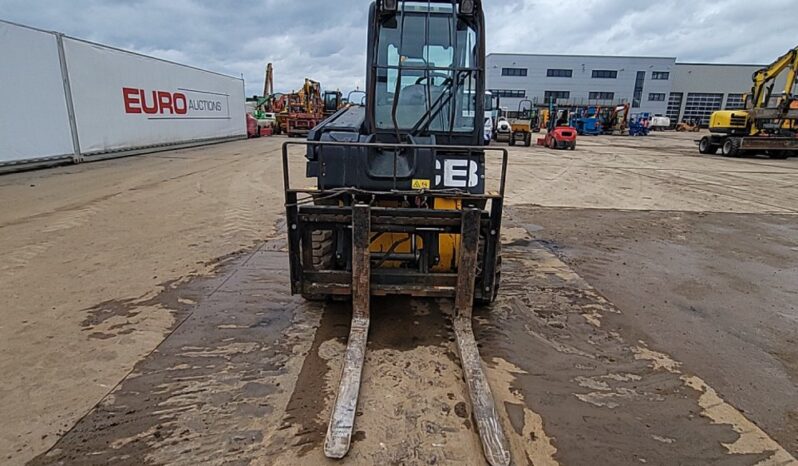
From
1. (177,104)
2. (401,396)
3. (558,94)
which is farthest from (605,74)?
(401,396)

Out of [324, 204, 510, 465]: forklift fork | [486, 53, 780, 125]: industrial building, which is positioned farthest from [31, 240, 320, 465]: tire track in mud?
[486, 53, 780, 125]: industrial building

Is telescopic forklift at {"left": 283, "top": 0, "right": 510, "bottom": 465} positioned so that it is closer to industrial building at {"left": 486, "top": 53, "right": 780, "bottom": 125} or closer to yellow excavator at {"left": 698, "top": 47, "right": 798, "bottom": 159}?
yellow excavator at {"left": 698, "top": 47, "right": 798, "bottom": 159}

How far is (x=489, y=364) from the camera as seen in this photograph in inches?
134

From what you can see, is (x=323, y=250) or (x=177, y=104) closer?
(x=323, y=250)

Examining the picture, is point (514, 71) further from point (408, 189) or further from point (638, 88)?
point (408, 189)

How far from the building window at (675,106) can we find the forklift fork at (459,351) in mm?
72907

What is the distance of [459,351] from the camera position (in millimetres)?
3375

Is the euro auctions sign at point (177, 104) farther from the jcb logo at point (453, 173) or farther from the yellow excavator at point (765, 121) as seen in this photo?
the yellow excavator at point (765, 121)

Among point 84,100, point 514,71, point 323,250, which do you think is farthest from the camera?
point 514,71

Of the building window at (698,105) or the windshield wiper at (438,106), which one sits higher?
the building window at (698,105)

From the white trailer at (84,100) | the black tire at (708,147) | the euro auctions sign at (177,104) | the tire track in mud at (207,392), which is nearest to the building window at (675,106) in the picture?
the black tire at (708,147)

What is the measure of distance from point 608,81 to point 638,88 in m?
4.46

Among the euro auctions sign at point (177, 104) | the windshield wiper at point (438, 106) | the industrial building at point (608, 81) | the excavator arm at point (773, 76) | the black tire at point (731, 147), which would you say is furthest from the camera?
the industrial building at point (608, 81)

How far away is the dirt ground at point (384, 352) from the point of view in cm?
255
